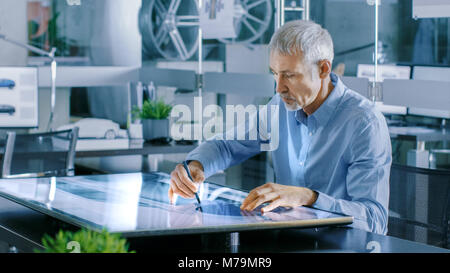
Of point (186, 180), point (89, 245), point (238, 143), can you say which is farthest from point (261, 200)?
point (238, 143)

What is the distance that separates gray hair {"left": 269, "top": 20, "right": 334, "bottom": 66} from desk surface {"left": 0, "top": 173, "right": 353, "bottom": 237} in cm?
40

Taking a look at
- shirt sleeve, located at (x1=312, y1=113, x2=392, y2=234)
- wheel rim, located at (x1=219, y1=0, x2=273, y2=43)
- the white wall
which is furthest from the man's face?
the white wall

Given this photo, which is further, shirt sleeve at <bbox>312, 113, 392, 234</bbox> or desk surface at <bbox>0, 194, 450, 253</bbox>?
shirt sleeve at <bbox>312, 113, 392, 234</bbox>

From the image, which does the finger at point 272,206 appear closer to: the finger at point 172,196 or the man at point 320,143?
the man at point 320,143

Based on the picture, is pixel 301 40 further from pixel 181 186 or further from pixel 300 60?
pixel 181 186

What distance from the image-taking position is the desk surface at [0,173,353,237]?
4.24 ft

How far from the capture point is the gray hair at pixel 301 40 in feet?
6.00

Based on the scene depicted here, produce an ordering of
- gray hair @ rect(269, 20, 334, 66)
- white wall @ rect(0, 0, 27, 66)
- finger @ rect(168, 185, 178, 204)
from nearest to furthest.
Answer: finger @ rect(168, 185, 178, 204)
gray hair @ rect(269, 20, 334, 66)
white wall @ rect(0, 0, 27, 66)

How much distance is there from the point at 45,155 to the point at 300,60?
7.51 feet

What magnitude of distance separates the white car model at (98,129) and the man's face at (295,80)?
249cm

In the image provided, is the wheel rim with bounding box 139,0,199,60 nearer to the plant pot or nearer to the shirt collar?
the plant pot
